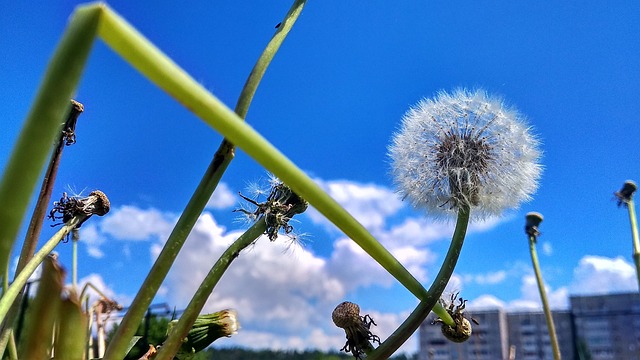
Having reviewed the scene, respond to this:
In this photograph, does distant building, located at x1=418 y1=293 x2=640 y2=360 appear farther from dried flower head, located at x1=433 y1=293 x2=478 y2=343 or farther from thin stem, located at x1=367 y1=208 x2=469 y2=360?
thin stem, located at x1=367 y1=208 x2=469 y2=360

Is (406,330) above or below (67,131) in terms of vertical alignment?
below

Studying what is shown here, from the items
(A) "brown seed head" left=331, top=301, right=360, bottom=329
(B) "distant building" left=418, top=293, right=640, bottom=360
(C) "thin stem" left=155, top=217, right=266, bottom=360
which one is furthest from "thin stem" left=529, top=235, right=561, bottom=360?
(B) "distant building" left=418, top=293, right=640, bottom=360

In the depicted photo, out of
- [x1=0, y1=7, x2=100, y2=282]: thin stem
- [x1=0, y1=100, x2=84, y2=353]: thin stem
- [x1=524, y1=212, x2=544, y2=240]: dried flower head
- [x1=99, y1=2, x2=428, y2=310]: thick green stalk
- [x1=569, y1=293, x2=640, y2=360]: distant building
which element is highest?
[x1=569, y1=293, x2=640, y2=360]: distant building

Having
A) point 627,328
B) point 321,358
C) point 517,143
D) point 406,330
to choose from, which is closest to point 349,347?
point 406,330

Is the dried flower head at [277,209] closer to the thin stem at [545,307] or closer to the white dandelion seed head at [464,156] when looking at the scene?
the white dandelion seed head at [464,156]

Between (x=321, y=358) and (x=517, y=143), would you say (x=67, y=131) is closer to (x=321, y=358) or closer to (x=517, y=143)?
(x=517, y=143)

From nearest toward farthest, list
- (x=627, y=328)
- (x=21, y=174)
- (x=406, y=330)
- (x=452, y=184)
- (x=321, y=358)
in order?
(x=21, y=174), (x=406, y=330), (x=452, y=184), (x=321, y=358), (x=627, y=328)
